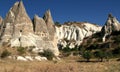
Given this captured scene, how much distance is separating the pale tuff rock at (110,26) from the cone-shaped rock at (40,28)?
188 feet

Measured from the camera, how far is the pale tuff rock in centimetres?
12120

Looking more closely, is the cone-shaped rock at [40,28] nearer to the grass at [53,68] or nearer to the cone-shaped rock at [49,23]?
the cone-shaped rock at [49,23]

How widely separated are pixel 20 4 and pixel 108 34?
6568 centimetres

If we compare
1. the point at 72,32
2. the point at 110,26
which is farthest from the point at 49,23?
the point at 72,32

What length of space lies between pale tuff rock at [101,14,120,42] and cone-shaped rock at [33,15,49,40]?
57.4 m

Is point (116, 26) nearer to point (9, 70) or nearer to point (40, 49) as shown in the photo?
point (40, 49)

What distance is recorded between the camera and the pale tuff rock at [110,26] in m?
121

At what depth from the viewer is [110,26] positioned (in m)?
124

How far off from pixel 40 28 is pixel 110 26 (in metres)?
64.9

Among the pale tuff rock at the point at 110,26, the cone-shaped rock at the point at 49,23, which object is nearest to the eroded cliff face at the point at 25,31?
the cone-shaped rock at the point at 49,23

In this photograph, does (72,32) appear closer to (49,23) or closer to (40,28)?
Result: (49,23)

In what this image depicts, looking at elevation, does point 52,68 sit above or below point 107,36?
below

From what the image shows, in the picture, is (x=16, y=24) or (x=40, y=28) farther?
(x=40, y=28)

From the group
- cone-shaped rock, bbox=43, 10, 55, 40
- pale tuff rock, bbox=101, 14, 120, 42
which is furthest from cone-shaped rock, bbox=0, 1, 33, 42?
pale tuff rock, bbox=101, 14, 120, 42
